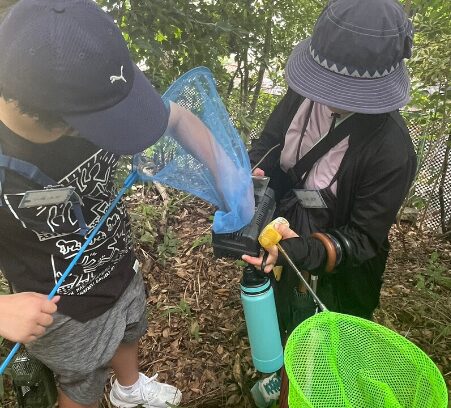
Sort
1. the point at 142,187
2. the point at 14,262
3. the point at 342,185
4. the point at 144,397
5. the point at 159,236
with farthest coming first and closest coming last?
the point at 142,187 → the point at 159,236 → the point at 144,397 → the point at 342,185 → the point at 14,262

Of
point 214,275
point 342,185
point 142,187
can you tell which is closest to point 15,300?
point 342,185

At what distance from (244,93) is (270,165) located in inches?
61.2

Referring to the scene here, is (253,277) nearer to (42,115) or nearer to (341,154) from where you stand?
(341,154)

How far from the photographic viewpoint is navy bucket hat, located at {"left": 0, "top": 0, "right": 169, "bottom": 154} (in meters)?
0.89

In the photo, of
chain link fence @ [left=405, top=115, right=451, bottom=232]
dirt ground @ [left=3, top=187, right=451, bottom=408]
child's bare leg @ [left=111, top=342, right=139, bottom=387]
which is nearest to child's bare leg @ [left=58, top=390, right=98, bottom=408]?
child's bare leg @ [left=111, top=342, right=139, bottom=387]

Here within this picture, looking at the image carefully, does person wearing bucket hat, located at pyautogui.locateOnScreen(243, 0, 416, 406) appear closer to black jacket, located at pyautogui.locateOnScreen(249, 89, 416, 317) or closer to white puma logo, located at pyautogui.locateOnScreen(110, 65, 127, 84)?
black jacket, located at pyautogui.locateOnScreen(249, 89, 416, 317)

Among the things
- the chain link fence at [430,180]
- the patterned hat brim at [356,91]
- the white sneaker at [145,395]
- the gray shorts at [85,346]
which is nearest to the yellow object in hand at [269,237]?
the patterned hat brim at [356,91]

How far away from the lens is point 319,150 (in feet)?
4.88

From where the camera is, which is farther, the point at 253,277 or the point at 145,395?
the point at 145,395

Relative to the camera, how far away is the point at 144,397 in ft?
6.41

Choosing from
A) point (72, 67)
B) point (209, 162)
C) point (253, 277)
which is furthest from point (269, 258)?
point (72, 67)

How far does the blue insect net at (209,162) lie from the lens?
131cm

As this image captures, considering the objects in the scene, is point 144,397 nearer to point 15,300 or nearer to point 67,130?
point 15,300

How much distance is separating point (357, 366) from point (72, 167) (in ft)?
3.26
